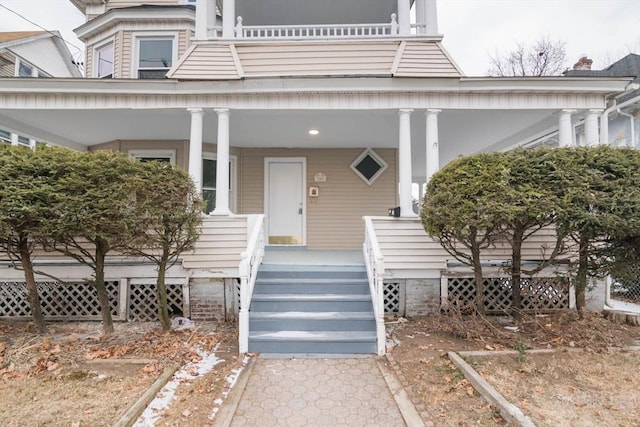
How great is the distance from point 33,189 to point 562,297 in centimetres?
737

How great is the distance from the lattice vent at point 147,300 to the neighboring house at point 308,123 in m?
0.11

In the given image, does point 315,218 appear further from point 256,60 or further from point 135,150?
point 135,150

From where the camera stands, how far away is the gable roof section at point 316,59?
5730 mm

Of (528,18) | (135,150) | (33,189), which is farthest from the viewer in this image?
(528,18)

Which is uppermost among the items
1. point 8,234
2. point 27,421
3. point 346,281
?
point 8,234

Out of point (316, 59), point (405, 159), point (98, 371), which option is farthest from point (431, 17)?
point (98, 371)

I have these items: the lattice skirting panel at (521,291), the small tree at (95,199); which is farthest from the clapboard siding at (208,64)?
the lattice skirting panel at (521,291)

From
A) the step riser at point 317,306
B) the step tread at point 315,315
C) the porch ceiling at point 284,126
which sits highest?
the porch ceiling at point 284,126

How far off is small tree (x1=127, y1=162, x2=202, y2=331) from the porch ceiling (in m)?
1.98

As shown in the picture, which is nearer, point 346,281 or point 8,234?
point 8,234

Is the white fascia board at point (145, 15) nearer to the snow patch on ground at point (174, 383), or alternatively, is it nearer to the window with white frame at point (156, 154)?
the window with white frame at point (156, 154)

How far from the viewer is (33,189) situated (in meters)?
3.62

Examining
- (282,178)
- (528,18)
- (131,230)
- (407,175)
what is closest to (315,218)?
(282,178)

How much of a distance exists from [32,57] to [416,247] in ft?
60.0
